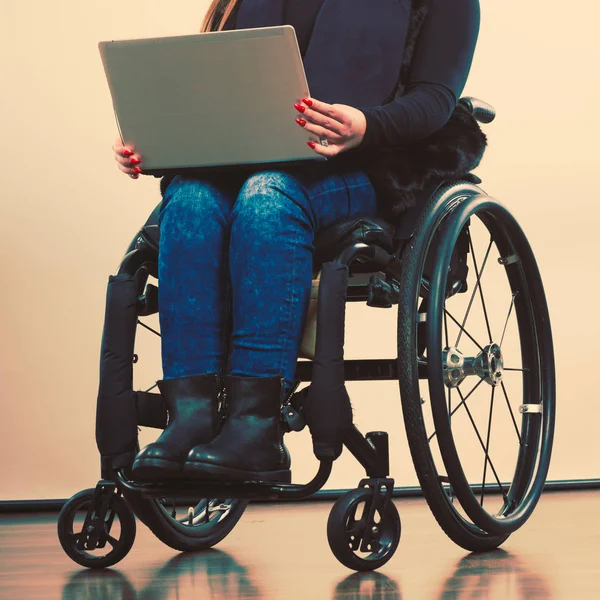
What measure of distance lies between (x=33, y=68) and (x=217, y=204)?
1.15m

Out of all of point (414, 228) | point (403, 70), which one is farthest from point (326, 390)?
point (403, 70)

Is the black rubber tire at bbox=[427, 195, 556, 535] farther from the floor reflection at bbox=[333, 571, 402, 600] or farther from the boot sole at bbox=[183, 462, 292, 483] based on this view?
the boot sole at bbox=[183, 462, 292, 483]

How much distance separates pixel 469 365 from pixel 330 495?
93 centimetres

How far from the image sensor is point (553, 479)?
231cm

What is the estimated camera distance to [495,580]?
1189mm

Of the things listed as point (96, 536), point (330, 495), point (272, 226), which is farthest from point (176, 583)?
point (330, 495)

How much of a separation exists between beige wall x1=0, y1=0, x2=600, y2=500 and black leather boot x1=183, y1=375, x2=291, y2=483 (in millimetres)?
1079

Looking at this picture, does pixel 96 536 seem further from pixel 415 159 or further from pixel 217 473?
pixel 415 159

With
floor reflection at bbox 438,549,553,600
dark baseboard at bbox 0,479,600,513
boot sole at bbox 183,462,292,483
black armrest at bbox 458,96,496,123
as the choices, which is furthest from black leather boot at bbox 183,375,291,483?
dark baseboard at bbox 0,479,600,513

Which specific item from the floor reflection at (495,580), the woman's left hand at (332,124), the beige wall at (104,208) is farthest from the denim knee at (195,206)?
the beige wall at (104,208)

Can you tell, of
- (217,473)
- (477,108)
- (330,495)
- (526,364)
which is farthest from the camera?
(330,495)

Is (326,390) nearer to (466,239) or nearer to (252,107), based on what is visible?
(252,107)

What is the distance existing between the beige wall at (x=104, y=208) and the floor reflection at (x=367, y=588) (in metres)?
1.09

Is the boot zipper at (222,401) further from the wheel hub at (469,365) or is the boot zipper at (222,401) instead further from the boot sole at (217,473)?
the wheel hub at (469,365)
